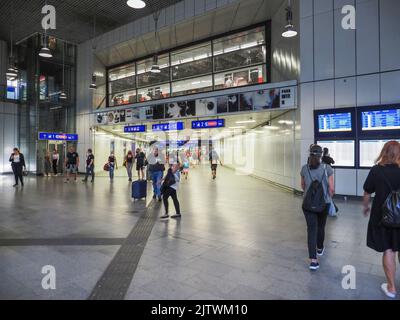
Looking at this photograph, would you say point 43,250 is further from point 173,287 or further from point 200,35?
point 200,35

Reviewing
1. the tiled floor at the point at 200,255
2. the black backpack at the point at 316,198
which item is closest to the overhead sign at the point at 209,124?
the tiled floor at the point at 200,255

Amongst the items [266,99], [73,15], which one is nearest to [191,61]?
[73,15]

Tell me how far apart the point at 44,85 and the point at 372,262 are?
70.6 ft

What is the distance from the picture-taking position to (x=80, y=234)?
5566mm

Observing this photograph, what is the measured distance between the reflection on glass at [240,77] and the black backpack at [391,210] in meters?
11.8

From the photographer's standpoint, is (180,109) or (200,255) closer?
(200,255)

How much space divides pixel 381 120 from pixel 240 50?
8.14 meters

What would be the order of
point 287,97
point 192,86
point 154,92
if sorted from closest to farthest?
point 287,97 < point 192,86 < point 154,92

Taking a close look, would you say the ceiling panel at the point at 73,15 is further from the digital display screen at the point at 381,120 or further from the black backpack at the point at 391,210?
the black backpack at the point at 391,210

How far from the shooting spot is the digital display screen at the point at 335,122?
31.1ft

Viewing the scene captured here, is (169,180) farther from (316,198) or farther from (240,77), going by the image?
(240,77)

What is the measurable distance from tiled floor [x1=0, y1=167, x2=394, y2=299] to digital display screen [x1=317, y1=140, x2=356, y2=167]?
6.68 ft

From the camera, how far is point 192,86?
16438 millimetres
